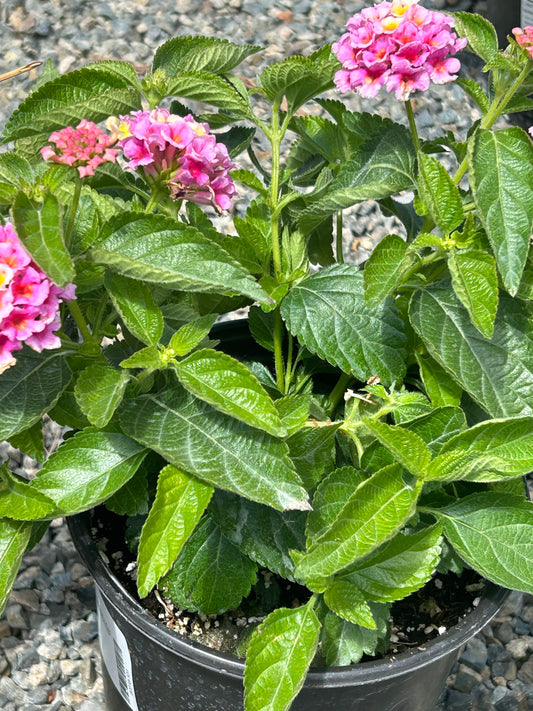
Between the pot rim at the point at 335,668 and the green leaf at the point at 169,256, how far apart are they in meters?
0.39

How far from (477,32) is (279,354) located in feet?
1.44

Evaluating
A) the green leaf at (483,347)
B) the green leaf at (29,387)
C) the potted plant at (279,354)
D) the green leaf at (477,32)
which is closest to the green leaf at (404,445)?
the potted plant at (279,354)

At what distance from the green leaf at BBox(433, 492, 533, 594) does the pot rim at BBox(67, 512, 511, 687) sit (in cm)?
12

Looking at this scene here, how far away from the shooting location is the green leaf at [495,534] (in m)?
0.90

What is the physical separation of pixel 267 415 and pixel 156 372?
0.20 m

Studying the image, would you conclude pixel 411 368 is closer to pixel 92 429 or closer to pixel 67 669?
pixel 92 429

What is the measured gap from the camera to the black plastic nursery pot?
3.18 feet

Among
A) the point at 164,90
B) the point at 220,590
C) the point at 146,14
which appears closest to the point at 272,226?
the point at 164,90

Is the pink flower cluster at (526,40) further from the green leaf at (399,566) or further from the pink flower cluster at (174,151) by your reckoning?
the green leaf at (399,566)

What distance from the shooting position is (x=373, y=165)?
105 cm

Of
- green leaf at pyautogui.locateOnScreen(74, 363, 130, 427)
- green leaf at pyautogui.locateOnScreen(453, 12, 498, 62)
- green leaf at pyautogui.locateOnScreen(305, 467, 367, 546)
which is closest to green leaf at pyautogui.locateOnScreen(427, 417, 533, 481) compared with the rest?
green leaf at pyautogui.locateOnScreen(305, 467, 367, 546)

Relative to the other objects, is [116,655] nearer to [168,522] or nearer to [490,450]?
[168,522]

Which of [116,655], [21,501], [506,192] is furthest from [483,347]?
[116,655]

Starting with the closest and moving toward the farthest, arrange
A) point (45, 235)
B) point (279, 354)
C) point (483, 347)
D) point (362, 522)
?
point (45, 235)
point (362, 522)
point (483, 347)
point (279, 354)
